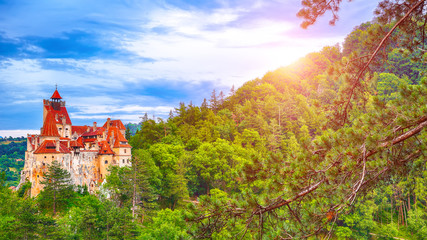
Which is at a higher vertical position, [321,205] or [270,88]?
[270,88]

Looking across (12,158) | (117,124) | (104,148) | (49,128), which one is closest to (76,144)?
(104,148)

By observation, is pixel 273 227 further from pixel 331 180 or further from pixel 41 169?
pixel 41 169

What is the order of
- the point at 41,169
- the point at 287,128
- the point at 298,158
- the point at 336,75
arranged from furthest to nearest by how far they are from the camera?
the point at 287,128
the point at 41,169
the point at 336,75
the point at 298,158

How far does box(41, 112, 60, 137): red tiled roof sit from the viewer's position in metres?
33.7

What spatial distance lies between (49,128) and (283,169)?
114 ft

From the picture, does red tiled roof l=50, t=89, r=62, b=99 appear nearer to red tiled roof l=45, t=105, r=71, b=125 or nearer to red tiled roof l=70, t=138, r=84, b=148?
red tiled roof l=45, t=105, r=71, b=125

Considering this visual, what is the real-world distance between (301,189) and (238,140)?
38000mm

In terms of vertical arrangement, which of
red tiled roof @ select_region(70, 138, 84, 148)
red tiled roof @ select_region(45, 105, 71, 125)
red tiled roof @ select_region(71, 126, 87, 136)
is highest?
red tiled roof @ select_region(45, 105, 71, 125)

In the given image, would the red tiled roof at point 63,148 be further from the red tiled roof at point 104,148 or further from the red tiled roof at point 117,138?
the red tiled roof at point 117,138

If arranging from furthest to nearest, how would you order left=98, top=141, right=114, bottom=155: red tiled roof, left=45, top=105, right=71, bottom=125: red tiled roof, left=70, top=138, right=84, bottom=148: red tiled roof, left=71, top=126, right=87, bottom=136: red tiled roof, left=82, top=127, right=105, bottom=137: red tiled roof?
left=71, top=126, right=87, bottom=136: red tiled roof, left=82, top=127, right=105, bottom=137: red tiled roof, left=98, top=141, right=114, bottom=155: red tiled roof, left=45, top=105, right=71, bottom=125: red tiled roof, left=70, top=138, right=84, bottom=148: red tiled roof

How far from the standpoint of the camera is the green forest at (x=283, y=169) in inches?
236

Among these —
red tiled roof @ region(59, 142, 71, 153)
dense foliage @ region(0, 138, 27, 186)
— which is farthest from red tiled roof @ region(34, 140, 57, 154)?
dense foliage @ region(0, 138, 27, 186)

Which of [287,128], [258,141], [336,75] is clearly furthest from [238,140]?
[336,75]

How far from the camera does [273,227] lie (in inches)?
257
